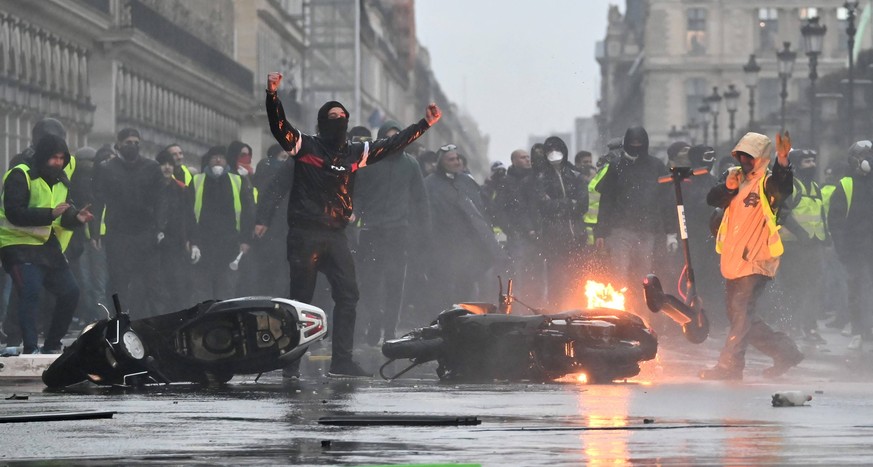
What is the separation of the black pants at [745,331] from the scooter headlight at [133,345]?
397cm

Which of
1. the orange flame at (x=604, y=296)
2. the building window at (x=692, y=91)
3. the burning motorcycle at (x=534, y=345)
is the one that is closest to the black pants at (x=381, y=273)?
the orange flame at (x=604, y=296)

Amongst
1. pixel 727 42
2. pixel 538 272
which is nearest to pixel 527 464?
pixel 538 272

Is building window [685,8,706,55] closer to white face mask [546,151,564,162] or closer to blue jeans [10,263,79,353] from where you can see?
white face mask [546,151,564,162]

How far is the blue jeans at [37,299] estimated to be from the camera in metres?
14.9

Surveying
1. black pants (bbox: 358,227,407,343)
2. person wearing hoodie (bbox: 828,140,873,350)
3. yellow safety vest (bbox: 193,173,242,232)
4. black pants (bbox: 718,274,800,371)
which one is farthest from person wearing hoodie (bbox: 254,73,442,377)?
person wearing hoodie (bbox: 828,140,873,350)

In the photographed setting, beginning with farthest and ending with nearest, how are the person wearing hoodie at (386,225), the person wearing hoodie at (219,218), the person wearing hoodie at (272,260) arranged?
the person wearing hoodie at (219,218) < the person wearing hoodie at (272,260) < the person wearing hoodie at (386,225)

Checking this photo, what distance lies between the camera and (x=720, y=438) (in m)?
8.20

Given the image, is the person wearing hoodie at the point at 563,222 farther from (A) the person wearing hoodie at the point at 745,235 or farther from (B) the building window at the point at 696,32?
(B) the building window at the point at 696,32

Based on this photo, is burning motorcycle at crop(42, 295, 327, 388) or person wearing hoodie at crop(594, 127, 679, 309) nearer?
burning motorcycle at crop(42, 295, 327, 388)

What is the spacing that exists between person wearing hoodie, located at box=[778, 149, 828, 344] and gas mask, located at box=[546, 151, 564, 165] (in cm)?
220

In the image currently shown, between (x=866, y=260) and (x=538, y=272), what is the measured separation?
3.75 m

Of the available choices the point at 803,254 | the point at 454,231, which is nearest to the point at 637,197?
the point at 803,254

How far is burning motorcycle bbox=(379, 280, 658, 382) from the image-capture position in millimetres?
12359

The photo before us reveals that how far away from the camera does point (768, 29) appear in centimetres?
12094
